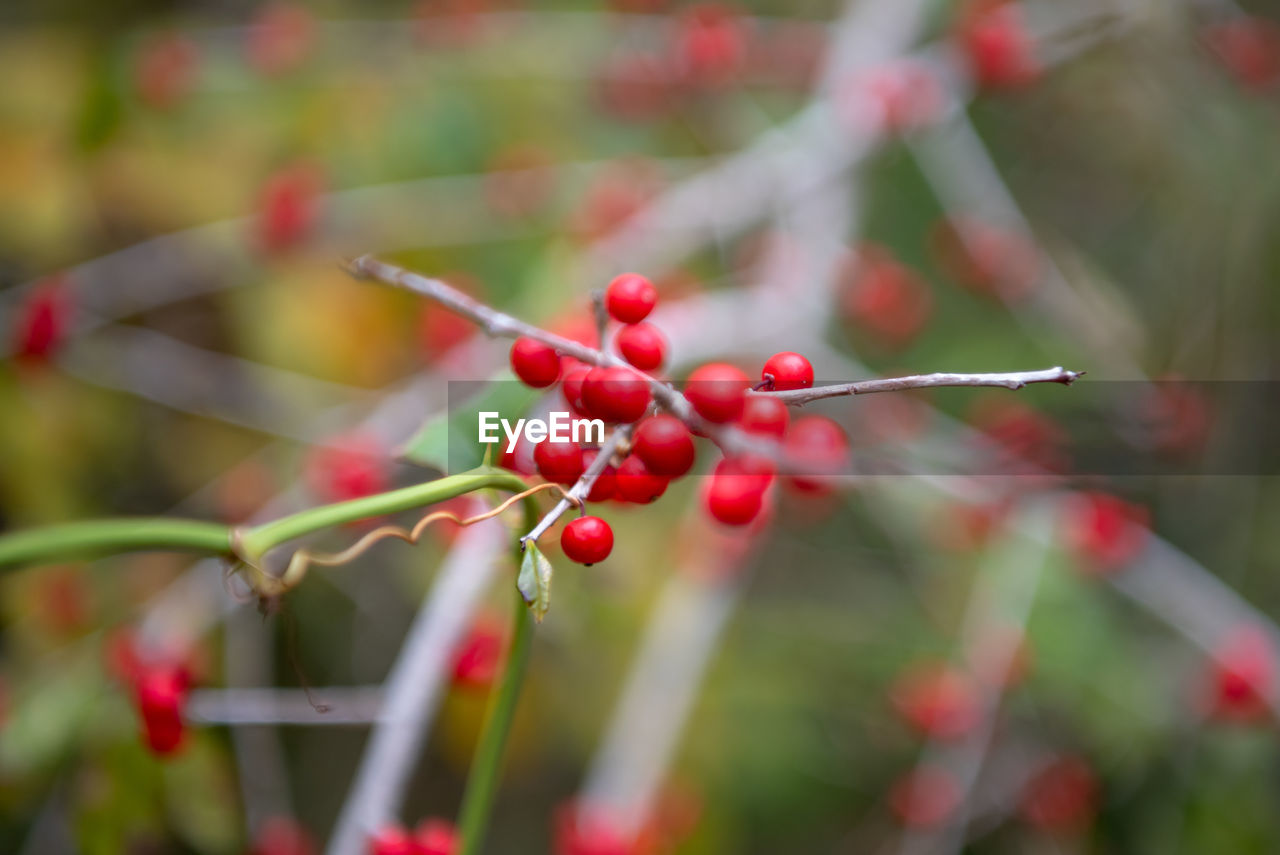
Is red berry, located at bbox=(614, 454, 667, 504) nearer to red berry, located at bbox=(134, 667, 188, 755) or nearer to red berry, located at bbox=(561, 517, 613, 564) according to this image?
red berry, located at bbox=(561, 517, 613, 564)

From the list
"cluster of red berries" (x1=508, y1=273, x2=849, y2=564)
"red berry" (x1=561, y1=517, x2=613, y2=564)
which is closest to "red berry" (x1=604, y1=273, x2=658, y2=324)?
"cluster of red berries" (x1=508, y1=273, x2=849, y2=564)

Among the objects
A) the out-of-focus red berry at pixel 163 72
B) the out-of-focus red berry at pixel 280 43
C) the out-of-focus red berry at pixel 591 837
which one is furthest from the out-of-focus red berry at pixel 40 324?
the out-of-focus red berry at pixel 591 837

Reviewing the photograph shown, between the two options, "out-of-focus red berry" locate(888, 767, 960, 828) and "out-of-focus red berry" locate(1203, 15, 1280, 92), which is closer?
"out-of-focus red berry" locate(888, 767, 960, 828)

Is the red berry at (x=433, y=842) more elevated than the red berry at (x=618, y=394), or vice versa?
the red berry at (x=618, y=394)

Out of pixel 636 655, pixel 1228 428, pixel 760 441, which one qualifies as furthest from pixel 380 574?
pixel 1228 428

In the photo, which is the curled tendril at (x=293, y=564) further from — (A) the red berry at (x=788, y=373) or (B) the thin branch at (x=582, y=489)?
(A) the red berry at (x=788, y=373)
